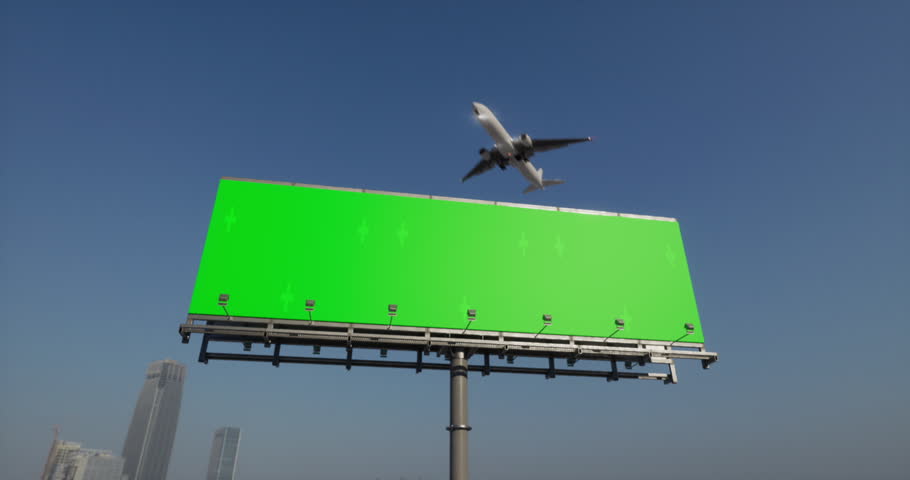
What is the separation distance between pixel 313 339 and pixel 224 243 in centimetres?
477

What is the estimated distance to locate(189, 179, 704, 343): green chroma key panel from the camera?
15617mm

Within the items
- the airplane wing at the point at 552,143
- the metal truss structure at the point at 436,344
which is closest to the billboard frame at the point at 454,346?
A: the metal truss structure at the point at 436,344

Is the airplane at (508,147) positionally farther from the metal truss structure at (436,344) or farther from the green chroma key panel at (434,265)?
the metal truss structure at (436,344)

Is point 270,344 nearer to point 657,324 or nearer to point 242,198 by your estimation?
point 242,198

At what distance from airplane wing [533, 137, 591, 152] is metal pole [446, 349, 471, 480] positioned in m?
17.3

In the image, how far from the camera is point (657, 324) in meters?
17.3

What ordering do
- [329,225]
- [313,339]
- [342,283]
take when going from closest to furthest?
[313,339] → [342,283] → [329,225]

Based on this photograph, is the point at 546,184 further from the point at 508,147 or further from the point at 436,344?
the point at 436,344

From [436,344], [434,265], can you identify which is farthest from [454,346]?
[434,265]

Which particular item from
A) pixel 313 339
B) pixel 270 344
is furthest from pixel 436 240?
pixel 270 344

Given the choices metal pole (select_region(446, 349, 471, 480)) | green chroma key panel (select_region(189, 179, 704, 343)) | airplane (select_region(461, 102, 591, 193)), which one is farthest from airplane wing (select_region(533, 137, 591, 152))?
metal pole (select_region(446, 349, 471, 480))

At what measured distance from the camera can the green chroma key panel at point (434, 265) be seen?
15617mm

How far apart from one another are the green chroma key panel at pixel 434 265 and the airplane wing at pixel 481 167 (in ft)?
47.8

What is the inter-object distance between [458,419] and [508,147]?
20.0 m
